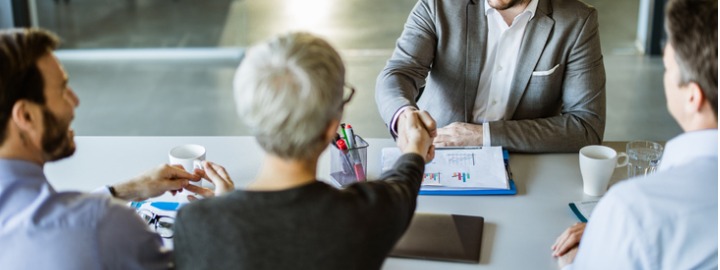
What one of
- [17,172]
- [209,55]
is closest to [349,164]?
[17,172]

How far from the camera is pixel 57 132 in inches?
53.7

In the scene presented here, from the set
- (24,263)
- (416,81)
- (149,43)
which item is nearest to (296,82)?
(24,263)

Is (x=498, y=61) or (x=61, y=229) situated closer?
(x=61, y=229)

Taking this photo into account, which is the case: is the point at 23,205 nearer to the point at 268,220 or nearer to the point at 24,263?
the point at 24,263

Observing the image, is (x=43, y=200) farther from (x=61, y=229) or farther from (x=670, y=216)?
(x=670, y=216)

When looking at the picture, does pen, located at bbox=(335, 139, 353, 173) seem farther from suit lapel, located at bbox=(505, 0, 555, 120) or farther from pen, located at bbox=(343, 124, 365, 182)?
suit lapel, located at bbox=(505, 0, 555, 120)

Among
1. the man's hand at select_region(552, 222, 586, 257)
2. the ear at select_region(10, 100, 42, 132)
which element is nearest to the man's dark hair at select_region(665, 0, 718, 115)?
the man's hand at select_region(552, 222, 586, 257)

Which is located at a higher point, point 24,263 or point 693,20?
point 693,20

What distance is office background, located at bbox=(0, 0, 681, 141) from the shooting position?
4359 mm

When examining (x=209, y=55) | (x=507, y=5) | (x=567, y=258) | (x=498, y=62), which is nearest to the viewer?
(x=567, y=258)

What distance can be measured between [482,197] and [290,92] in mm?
809

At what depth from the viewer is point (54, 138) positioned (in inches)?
53.7

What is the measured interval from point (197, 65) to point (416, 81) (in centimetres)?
305

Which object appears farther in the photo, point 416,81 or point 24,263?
point 416,81
